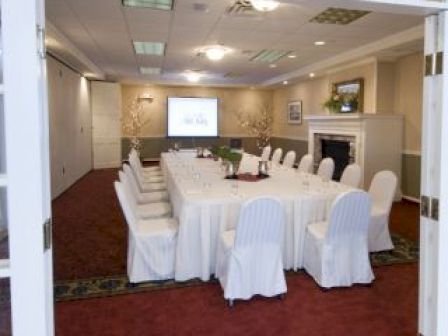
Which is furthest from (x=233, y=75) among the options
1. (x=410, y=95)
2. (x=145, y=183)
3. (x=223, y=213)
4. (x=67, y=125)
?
(x=223, y=213)

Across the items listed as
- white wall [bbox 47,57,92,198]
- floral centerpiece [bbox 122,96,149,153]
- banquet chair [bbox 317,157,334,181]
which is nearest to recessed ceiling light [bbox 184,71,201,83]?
floral centerpiece [bbox 122,96,149,153]

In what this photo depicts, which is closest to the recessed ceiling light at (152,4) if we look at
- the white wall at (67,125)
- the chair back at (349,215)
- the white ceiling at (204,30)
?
the white ceiling at (204,30)

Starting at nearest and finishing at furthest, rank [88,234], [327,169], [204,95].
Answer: [88,234] → [327,169] → [204,95]

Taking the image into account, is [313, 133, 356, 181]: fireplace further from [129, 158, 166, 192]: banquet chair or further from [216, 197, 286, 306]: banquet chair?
[216, 197, 286, 306]: banquet chair

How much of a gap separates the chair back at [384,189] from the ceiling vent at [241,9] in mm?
2454

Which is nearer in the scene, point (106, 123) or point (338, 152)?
point (338, 152)

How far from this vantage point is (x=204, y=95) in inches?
502

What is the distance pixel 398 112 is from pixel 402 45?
157cm

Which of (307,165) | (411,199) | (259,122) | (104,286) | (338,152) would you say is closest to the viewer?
(104,286)

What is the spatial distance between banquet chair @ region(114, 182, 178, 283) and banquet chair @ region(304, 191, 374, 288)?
4.07 feet

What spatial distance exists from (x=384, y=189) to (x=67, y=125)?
20.7 feet

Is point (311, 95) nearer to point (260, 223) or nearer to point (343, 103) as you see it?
point (343, 103)

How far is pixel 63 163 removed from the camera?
747 cm

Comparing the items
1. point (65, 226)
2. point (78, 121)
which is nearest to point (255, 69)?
point (78, 121)
